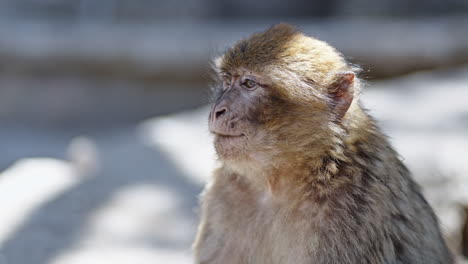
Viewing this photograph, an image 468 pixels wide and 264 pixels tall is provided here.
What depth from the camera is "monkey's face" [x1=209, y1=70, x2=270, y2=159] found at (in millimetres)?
2721

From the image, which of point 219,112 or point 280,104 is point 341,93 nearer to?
point 280,104

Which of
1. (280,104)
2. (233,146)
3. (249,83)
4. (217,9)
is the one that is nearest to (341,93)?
(280,104)

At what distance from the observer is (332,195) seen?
9.01ft

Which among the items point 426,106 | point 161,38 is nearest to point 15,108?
point 161,38

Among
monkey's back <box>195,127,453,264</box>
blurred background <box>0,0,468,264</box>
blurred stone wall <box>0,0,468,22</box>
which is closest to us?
monkey's back <box>195,127,453,264</box>

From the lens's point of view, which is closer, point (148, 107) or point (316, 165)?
point (316, 165)

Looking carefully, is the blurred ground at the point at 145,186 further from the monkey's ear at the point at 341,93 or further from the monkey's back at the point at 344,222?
the monkey's ear at the point at 341,93

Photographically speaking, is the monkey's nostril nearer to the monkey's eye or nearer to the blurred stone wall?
the monkey's eye

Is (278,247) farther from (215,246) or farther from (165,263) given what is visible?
(165,263)

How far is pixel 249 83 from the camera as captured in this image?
2814mm

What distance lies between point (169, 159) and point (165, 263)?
1429 millimetres

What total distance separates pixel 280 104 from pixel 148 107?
650cm

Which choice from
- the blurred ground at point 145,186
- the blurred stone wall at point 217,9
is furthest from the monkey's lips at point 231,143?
the blurred stone wall at point 217,9

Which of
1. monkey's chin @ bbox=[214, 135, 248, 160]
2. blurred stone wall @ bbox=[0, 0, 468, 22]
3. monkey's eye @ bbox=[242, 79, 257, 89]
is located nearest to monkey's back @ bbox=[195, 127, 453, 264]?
monkey's chin @ bbox=[214, 135, 248, 160]
